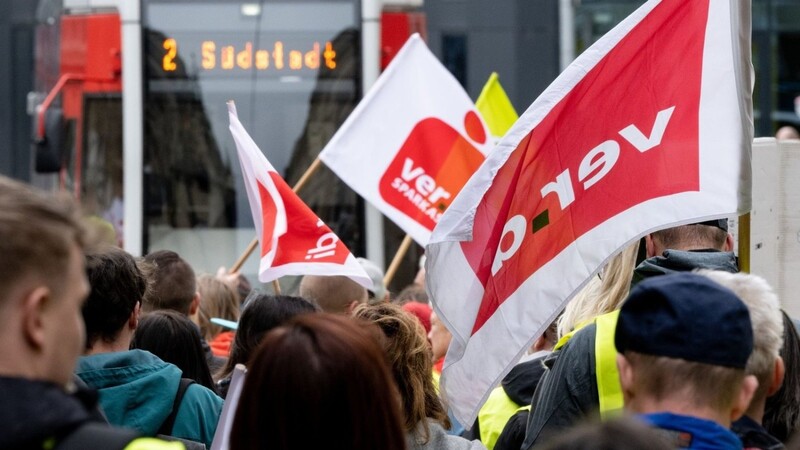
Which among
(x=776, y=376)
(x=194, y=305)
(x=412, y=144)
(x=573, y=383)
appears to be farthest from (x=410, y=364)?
(x=412, y=144)

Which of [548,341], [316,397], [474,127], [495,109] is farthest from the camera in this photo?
[495,109]

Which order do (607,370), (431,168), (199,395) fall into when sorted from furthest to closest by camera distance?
(431,168) < (199,395) < (607,370)

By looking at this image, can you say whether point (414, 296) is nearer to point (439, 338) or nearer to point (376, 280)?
point (376, 280)

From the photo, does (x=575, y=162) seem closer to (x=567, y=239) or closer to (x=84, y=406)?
(x=567, y=239)

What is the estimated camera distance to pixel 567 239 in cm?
412

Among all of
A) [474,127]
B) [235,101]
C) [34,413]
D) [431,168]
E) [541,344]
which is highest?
[235,101]

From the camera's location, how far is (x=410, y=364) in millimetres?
3762

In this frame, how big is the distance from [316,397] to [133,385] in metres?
1.47

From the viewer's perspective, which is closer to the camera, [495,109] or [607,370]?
[607,370]

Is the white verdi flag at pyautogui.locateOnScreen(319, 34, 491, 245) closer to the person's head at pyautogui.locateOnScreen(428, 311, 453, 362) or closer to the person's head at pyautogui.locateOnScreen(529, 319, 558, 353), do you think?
the person's head at pyautogui.locateOnScreen(428, 311, 453, 362)

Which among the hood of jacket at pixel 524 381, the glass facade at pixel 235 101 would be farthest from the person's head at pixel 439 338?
the glass facade at pixel 235 101

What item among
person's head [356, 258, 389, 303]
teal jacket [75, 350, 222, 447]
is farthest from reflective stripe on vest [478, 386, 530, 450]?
person's head [356, 258, 389, 303]

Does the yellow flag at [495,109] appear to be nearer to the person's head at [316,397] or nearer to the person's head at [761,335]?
the person's head at [761,335]

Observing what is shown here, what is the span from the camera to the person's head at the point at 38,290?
2066 millimetres
